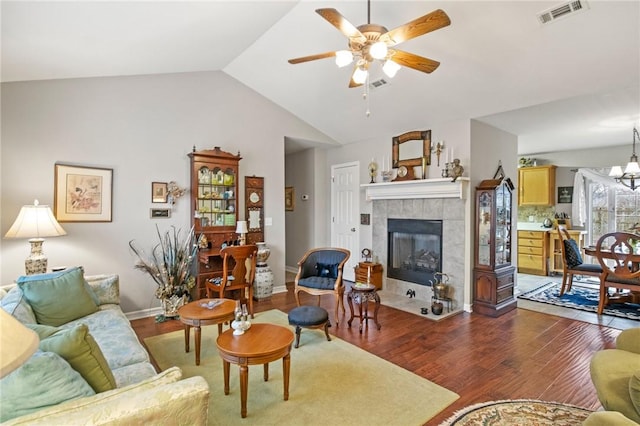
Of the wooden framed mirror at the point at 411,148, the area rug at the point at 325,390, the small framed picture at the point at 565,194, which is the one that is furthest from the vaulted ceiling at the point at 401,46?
the area rug at the point at 325,390

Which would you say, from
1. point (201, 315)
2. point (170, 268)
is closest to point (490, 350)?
point (201, 315)

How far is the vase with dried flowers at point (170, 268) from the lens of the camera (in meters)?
4.17

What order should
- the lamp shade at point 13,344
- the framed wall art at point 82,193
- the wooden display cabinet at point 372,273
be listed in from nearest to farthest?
the lamp shade at point 13,344, the framed wall art at point 82,193, the wooden display cabinet at point 372,273

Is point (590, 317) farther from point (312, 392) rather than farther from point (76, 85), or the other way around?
point (76, 85)

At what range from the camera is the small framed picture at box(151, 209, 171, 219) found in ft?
14.3

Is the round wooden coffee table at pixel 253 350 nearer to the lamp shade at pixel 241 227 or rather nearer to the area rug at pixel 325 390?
the area rug at pixel 325 390

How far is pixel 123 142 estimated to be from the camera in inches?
162

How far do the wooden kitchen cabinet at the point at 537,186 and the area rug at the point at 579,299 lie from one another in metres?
1.93

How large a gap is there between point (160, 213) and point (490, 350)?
426 centimetres

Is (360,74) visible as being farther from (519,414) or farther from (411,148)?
(519,414)

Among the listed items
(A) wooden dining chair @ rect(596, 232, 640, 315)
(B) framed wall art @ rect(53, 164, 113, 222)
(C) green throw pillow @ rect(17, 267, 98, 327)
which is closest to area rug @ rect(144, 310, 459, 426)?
(C) green throw pillow @ rect(17, 267, 98, 327)

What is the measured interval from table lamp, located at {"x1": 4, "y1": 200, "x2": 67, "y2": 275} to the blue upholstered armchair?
2678mm

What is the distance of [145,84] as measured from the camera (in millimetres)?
4242

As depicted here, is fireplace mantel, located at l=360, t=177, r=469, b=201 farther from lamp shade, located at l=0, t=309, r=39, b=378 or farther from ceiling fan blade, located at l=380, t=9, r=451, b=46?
lamp shade, located at l=0, t=309, r=39, b=378
